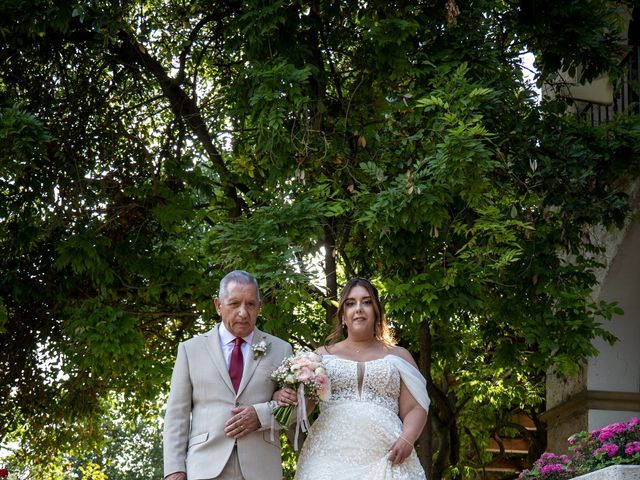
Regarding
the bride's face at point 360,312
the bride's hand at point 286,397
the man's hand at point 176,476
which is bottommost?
the man's hand at point 176,476

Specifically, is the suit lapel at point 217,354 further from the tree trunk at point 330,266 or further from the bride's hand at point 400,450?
the tree trunk at point 330,266

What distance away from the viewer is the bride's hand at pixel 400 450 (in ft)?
22.4

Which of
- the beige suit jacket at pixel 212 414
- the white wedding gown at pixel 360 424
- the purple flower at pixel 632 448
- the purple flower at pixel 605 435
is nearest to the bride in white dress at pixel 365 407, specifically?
the white wedding gown at pixel 360 424

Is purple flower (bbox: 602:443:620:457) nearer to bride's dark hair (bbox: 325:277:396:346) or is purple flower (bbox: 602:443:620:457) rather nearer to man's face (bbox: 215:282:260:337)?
bride's dark hair (bbox: 325:277:396:346)

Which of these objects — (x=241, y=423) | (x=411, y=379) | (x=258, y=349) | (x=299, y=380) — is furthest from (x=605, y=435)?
(x=241, y=423)

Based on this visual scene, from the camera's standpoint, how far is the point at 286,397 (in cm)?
637

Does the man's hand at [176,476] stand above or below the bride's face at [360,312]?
below

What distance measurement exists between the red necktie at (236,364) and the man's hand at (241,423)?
15 centimetres

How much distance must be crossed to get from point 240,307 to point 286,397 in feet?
1.88

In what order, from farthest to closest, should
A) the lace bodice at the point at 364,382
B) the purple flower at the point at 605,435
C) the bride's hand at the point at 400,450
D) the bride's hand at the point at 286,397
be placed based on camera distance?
the purple flower at the point at 605,435
the lace bodice at the point at 364,382
the bride's hand at the point at 400,450
the bride's hand at the point at 286,397

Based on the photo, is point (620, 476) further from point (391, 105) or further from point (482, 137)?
point (391, 105)

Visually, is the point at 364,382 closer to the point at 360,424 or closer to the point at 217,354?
the point at 360,424

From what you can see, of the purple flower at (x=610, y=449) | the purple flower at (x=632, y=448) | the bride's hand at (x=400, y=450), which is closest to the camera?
the bride's hand at (x=400, y=450)

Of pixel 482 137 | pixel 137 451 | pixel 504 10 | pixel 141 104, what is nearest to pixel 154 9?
pixel 141 104
